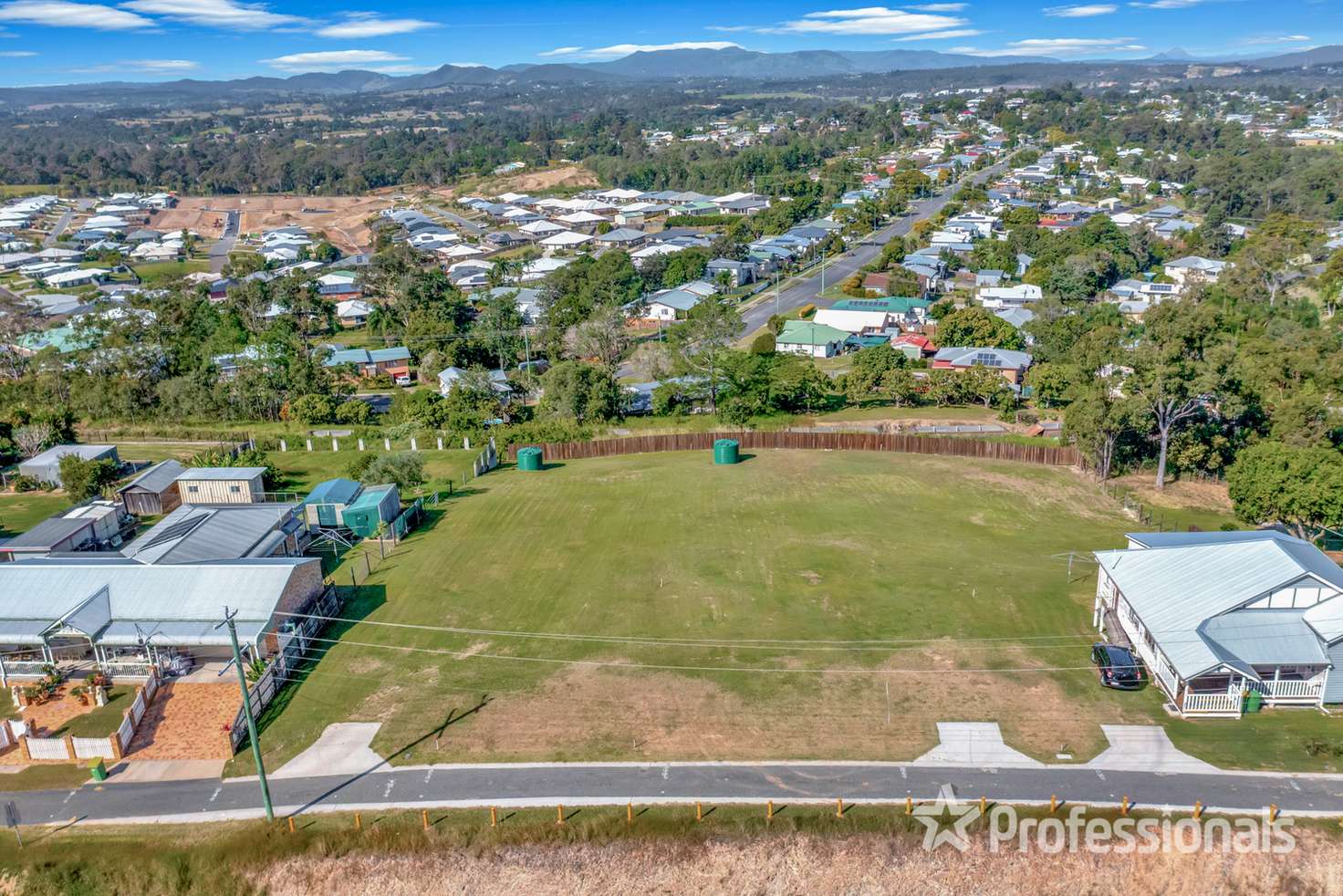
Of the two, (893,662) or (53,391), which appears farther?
(53,391)

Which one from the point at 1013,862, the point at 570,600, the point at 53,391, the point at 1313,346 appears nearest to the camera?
the point at 1013,862

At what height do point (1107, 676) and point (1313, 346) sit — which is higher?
point (1313, 346)

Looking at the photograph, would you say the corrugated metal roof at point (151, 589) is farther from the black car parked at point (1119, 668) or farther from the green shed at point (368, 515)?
the black car parked at point (1119, 668)

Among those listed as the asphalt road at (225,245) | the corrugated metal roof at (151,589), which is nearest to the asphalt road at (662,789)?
the corrugated metal roof at (151,589)

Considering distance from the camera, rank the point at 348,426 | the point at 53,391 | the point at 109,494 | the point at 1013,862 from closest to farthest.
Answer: the point at 1013,862
the point at 109,494
the point at 348,426
the point at 53,391

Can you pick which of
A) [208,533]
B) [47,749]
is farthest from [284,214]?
[47,749]

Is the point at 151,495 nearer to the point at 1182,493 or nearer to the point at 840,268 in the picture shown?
the point at 1182,493

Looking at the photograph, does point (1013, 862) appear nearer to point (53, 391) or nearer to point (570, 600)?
point (570, 600)

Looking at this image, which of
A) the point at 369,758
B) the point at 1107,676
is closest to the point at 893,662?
the point at 1107,676
